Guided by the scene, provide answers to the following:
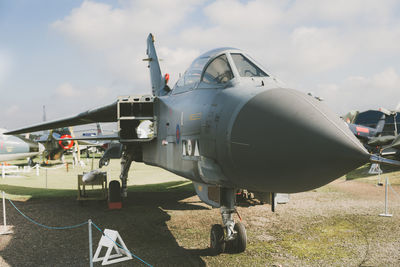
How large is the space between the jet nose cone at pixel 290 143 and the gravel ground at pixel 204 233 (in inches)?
95.8

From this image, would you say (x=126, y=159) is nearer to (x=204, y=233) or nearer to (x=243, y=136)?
(x=204, y=233)

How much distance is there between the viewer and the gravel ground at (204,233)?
16.2ft

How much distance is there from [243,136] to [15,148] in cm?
2341

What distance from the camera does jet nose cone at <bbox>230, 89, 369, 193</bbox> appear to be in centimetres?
249

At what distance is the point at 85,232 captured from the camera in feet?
21.4

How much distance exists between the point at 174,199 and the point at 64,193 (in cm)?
480

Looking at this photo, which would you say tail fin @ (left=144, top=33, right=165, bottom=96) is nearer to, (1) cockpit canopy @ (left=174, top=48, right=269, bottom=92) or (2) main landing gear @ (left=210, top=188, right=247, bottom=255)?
(1) cockpit canopy @ (left=174, top=48, right=269, bottom=92)

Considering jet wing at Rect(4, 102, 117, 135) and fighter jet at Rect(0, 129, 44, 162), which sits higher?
jet wing at Rect(4, 102, 117, 135)

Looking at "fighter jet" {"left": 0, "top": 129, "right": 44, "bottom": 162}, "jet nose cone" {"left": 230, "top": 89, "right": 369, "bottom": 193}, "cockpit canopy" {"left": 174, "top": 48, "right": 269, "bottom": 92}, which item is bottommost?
"fighter jet" {"left": 0, "top": 129, "right": 44, "bottom": 162}

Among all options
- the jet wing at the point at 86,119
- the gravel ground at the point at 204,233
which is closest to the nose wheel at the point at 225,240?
the gravel ground at the point at 204,233

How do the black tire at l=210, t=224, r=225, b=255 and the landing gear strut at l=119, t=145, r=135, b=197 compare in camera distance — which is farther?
the landing gear strut at l=119, t=145, r=135, b=197

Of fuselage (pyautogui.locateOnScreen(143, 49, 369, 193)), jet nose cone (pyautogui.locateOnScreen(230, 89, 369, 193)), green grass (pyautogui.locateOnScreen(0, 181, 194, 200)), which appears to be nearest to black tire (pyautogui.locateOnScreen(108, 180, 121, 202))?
green grass (pyautogui.locateOnScreen(0, 181, 194, 200))

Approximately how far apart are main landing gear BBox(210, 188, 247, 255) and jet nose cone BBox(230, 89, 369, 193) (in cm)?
157

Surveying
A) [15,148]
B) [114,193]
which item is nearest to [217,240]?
[114,193]
